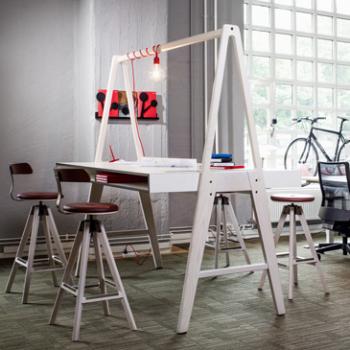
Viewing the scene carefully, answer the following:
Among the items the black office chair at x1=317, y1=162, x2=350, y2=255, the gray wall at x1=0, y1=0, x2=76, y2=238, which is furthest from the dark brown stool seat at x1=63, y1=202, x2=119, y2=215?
the black office chair at x1=317, y1=162, x2=350, y2=255

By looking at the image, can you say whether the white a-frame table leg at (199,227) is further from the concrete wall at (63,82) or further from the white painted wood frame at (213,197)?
the concrete wall at (63,82)

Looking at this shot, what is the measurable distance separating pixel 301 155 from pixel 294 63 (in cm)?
105

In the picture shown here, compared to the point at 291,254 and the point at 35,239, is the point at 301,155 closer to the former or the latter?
the point at 291,254

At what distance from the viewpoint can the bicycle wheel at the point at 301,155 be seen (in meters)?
6.91

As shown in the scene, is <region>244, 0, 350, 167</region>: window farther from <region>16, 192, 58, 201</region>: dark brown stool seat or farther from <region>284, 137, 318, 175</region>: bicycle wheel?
<region>16, 192, 58, 201</region>: dark brown stool seat

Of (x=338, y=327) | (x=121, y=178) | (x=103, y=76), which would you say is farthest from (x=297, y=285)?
(x=103, y=76)

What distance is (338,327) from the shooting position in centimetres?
338

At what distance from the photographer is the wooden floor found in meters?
3.13

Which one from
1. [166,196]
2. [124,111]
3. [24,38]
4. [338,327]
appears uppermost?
[24,38]

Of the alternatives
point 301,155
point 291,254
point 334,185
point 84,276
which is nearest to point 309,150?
point 301,155

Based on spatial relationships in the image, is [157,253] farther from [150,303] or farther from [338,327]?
[338,327]

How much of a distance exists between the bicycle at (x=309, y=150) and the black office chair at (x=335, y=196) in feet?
4.63

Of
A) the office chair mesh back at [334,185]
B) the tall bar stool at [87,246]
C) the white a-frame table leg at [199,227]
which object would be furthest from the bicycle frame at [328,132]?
the tall bar stool at [87,246]

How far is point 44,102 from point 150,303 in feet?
7.93
